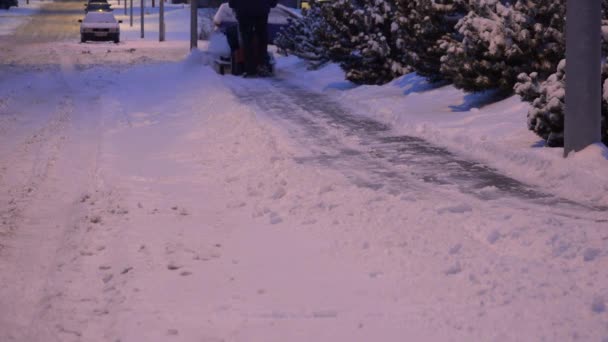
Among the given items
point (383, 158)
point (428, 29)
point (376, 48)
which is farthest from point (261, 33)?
point (383, 158)

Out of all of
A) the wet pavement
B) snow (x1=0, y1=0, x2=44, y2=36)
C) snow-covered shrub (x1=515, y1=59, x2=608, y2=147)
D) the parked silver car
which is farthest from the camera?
snow (x1=0, y1=0, x2=44, y2=36)

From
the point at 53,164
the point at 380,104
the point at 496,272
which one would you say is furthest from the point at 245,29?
the point at 496,272

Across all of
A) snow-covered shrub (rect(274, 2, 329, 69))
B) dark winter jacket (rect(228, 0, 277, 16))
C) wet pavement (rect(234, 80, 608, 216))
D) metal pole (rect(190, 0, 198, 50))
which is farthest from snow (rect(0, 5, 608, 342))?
metal pole (rect(190, 0, 198, 50))

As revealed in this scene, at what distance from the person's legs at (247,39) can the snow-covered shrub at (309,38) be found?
1.27m

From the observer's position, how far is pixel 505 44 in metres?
12.4

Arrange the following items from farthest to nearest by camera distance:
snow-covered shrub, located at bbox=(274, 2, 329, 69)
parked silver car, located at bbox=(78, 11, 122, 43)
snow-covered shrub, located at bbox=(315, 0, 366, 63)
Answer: parked silver car, located at bbox=(78, 11, 122, 43)
snow-covered shrub, located at bbox=(274, 2, 329, 69)
snow-covered shrub, located at bbox=(315, 0, 366, 63)

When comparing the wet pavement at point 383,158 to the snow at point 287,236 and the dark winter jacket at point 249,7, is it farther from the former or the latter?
the dark winter jacket at point 249,7

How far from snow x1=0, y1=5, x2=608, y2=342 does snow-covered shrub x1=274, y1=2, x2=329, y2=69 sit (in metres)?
6.51

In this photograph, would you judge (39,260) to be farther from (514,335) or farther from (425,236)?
(514,335)

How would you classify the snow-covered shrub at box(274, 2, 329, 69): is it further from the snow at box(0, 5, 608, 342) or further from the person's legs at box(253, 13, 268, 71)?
the snow at box(0, 5, 608, 342)

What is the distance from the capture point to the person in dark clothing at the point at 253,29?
19859 millimetres

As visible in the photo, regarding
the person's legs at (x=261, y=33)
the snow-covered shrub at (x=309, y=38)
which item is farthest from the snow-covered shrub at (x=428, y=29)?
the person's legs at (x=261, y=33)

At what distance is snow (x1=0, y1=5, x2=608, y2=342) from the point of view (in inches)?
226

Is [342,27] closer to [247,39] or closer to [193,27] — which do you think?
[247,39]
